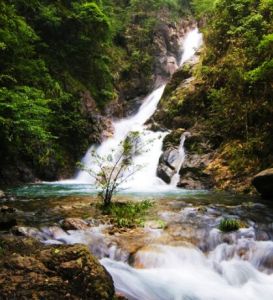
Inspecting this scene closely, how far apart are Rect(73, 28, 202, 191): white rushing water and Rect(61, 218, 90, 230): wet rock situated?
3.45 meters

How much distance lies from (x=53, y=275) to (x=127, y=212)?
4.46m

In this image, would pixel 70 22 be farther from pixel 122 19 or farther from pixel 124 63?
pixel 122 19

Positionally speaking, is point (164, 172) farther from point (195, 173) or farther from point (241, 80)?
point (241, 80)

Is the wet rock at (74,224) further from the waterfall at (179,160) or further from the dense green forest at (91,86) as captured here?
the waterfall at (179,160)

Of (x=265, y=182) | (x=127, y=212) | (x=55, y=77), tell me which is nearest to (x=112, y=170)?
(x=127, y=212)

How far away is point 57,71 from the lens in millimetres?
19938

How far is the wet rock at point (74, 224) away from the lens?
769 centimetres

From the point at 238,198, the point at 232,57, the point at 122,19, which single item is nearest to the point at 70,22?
the point at 232,57

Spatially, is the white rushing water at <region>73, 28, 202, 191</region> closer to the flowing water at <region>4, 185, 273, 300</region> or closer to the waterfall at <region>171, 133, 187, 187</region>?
the waterfall at <region>171, 133, 187, 187</region>

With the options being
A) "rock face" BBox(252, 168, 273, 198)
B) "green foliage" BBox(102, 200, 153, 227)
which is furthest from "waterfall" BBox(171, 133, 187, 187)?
"green foliage" BBox(102, 200, 153, 227)

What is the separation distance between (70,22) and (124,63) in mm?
7405

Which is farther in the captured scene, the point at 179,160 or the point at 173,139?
the point at 173,139

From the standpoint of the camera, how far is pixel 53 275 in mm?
4609

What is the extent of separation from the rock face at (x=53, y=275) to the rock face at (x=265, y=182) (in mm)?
7186
